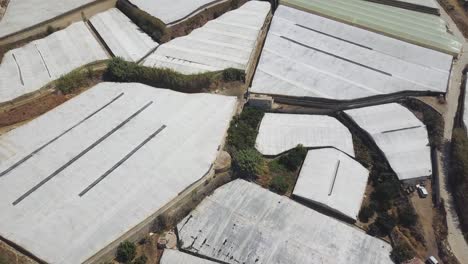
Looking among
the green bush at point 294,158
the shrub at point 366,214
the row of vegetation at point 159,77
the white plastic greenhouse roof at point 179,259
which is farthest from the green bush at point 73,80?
the shrub at point 366,214

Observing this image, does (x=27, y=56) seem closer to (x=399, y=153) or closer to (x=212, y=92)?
(x=212, y=92)

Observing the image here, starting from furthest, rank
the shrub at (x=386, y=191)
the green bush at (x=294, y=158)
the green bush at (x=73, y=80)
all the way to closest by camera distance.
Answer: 1. the green bush at (x=73, y=80)
2. the green bush at (x=294, y=158)
3. the shrub at (x=386, y=191)

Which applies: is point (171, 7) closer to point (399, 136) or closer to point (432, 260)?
point (399, 136)

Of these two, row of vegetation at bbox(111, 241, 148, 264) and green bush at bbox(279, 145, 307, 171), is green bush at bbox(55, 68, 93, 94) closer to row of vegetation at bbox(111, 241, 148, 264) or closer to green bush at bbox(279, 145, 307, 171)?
row of vegetation at bbox(111, 241, 148, 264)

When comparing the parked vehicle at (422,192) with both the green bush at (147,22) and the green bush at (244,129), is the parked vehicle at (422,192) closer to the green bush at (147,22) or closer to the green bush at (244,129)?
the green bush at (244,129)

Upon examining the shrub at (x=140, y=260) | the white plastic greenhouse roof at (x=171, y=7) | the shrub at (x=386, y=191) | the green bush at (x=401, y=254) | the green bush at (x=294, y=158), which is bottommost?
the shrub at (x=140, y=260)

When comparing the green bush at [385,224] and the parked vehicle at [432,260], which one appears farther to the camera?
the green bush at [385,224]

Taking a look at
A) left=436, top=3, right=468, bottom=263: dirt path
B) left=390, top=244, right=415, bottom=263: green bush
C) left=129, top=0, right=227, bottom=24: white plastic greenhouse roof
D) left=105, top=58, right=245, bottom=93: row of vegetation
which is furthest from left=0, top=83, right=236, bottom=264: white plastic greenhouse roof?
left=436, top=3, right=468, bottom=263: dirt path
